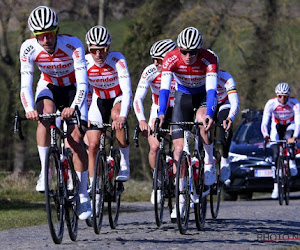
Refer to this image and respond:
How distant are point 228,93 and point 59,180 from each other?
4.82 metres

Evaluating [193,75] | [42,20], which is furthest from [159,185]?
[42,20]

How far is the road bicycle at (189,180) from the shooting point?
34.4 ft

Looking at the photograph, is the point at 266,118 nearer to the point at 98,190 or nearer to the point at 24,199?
the point at 24,199

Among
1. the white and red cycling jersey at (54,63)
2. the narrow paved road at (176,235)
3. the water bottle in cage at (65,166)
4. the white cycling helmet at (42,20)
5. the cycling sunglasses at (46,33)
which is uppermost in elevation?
the white cycling helmet at (42,20)

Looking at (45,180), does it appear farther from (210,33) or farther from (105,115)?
(210,33)

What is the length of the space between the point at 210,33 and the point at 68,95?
25.1 meters

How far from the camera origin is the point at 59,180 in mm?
9219

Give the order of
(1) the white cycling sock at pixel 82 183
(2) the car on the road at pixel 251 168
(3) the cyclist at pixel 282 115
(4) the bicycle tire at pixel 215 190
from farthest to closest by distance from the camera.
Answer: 1. (2) the car on the road at pixel 251 168
2. (3) the cyclist at pixel 282 115
3. (4) the bicycle tire at pixel 215 190
4. (1) the white cycling sock at pixel 82 183

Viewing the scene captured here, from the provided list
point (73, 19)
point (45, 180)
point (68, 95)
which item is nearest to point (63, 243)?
point (45, 180)

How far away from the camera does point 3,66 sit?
34.7 meters

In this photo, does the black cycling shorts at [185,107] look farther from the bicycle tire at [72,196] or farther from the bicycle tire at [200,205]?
the bicycle tire at [72,196]

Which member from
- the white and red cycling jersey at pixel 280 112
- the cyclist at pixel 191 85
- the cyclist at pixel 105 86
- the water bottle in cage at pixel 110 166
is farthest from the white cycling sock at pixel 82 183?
the white and red cycling jersey at pixel 280 112

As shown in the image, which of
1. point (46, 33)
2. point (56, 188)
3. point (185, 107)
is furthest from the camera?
point (185, 107)

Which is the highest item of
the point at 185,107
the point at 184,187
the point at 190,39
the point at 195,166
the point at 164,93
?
the point at 190,39
